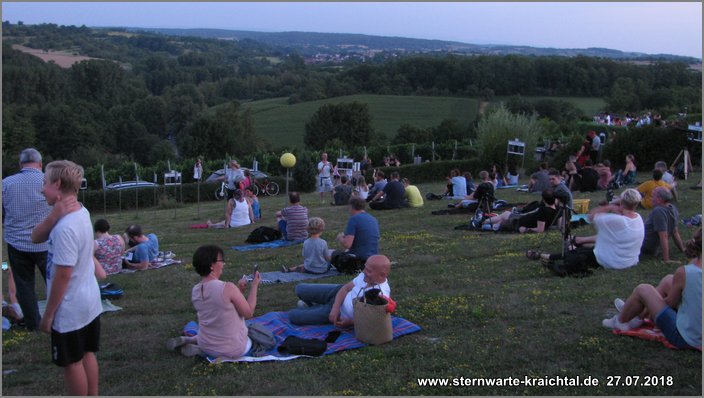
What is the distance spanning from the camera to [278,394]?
5.18 metres

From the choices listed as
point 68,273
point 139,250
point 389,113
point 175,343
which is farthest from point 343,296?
point 389,113

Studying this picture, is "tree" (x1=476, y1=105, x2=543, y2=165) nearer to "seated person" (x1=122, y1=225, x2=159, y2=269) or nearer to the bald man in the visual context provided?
"seated person" (x1=122, y1=225, x2=159, y2=269)

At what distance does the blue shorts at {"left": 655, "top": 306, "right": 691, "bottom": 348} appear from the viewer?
18.5ft

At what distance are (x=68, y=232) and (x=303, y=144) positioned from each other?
69302mm

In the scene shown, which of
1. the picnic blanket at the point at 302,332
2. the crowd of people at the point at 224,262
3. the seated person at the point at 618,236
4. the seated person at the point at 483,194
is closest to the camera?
the crowd of people at the point at 224,262

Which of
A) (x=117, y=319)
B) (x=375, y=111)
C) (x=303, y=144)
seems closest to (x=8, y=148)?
(x=303, y=144)

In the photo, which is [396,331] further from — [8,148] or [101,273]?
[8,148]

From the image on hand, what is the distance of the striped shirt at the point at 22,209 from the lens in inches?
259

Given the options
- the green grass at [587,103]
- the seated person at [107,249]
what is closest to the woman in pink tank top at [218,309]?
the seated person at [107,249]

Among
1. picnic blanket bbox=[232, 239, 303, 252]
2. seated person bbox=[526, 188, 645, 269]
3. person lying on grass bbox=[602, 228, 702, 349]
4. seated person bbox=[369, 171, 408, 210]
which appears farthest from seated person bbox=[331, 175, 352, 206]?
person lying on grass bbox=[602, 228, 702, 349]

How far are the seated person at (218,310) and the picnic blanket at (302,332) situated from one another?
4.5 inches

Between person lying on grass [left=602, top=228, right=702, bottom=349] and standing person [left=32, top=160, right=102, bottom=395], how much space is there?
172 inches

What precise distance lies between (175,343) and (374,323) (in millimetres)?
1784

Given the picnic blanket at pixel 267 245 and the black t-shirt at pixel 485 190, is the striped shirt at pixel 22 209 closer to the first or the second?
the picnic blanket at pixel 267 245
